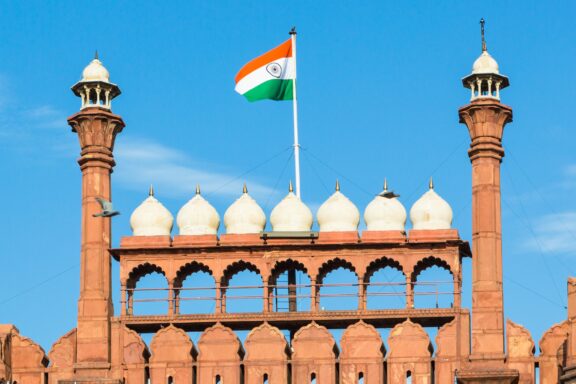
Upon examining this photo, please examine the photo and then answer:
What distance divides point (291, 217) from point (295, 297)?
2278 mm

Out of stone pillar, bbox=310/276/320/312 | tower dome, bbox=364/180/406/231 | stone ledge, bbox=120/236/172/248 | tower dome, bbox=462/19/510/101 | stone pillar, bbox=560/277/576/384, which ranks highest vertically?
tower dome, bbox=462/19/510/101

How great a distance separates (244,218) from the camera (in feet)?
207

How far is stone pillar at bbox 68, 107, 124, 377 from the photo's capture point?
62.4 metres

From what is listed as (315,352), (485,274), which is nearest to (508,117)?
(485,274)

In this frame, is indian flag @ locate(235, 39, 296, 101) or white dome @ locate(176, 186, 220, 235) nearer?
white dome @ locate(176, 186, 220, 235)

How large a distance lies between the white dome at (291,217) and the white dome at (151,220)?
10.0 ft

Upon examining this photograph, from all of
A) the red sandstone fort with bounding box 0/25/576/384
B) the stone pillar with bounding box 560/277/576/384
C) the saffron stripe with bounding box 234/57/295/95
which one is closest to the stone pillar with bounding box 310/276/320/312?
the red sandstone fort with bounding box 0/25/576/384

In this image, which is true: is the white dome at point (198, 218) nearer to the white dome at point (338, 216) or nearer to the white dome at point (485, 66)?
the white dome at point (338, 216)

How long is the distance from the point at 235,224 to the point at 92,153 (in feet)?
15.4

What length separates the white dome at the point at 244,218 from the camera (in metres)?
63.2

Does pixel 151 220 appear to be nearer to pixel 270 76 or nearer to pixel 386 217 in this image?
pixel 270 76

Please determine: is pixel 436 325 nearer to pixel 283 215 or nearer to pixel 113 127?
pixel 283 215

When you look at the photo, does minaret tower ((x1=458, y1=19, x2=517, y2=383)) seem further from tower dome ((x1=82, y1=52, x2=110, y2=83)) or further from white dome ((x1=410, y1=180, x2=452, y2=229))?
tower dome ((x1=82, y1=52, x2=110, y2=83))

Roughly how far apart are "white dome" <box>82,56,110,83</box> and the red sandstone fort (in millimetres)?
897
